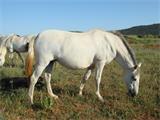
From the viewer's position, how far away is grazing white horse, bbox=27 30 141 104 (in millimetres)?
9008

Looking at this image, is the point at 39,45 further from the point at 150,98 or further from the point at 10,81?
the point at 150,98

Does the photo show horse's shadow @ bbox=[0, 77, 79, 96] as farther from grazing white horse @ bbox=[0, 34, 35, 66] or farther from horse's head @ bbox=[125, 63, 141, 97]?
grazing white horse @ bbox=[0, 34, 35, 66]

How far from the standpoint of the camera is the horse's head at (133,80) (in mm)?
9711

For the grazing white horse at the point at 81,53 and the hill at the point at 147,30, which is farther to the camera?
the hill at the point at 147,30

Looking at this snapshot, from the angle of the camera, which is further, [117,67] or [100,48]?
[117,67]

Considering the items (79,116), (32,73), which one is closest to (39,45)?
(32,73)

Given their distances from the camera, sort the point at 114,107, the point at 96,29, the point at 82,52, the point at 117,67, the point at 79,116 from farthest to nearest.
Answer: the point at 117,67 → the point at 96,29 → the point at 82,52 → the point at 114,107 → the point at 79,116

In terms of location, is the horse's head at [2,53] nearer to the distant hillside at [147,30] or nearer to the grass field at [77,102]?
the grass field at [77,102]

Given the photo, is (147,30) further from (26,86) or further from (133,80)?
(26,86)

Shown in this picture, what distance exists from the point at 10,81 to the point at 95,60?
8.68ft

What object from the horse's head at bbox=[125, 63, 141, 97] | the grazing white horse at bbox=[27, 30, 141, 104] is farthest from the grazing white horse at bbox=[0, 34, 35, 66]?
the horse's head at bbox=[125, 63, 141, 97]

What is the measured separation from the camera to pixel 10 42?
53.7 ft

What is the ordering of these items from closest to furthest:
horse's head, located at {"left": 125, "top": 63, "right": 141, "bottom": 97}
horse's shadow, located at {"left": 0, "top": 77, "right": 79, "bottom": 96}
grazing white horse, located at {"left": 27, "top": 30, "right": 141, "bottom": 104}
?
grazing white horse, located at {"left": 27, "top": 30, "right": 141, "bottom": 104}
horse's head, located at {"left": 125, "top": 63, "right": 141, "bottom": 97}
horse's shadow, located at {"left": 0, "top": 77, "right": 79, "bottom": 96}

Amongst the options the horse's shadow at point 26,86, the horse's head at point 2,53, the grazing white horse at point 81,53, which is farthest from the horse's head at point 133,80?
the horse's head at point 2,53
